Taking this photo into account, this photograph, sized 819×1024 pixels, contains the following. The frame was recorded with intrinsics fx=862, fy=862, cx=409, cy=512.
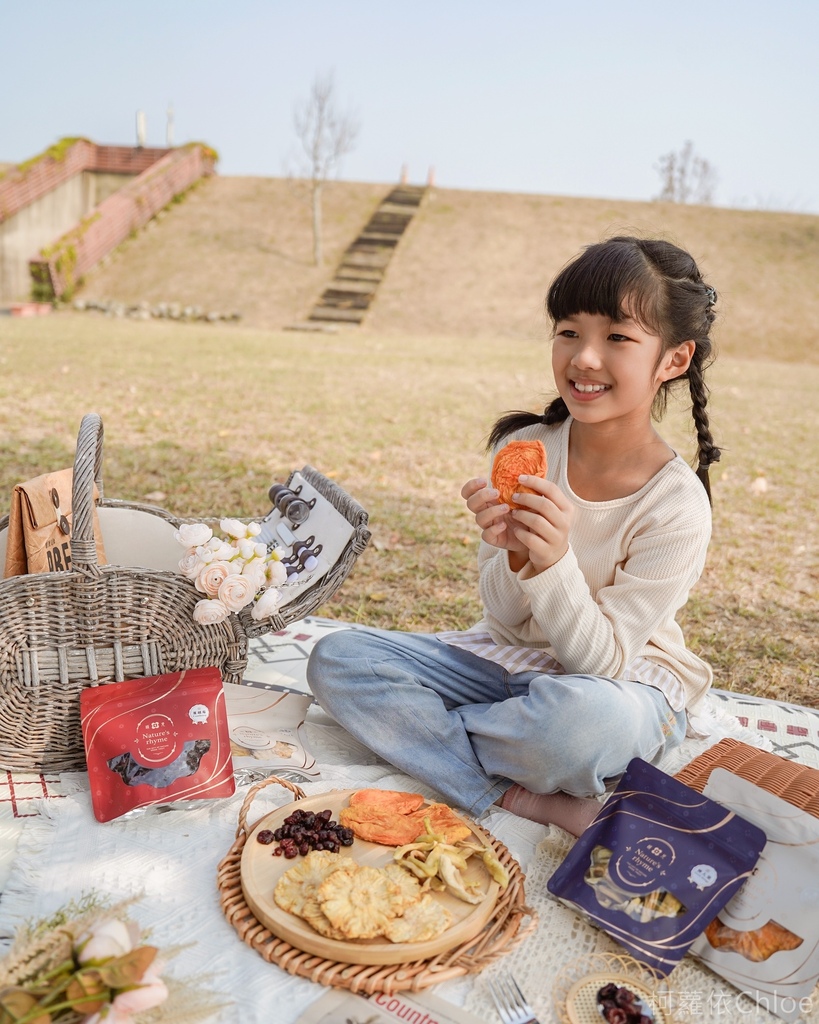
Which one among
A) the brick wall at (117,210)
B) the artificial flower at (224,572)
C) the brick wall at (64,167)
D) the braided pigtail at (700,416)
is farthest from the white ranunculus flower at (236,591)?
the brick wall at (64,167)

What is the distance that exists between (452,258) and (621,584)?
19.1 meters

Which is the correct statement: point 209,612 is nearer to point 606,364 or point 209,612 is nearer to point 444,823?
point 444,823

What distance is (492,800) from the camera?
2168 millimetres

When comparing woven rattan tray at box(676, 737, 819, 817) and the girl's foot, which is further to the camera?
the girl's foot

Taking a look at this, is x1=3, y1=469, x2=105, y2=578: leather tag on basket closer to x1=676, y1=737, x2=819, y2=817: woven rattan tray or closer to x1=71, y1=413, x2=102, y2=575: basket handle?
x1=71, y1=413, x2=102, y2=575: basket handle

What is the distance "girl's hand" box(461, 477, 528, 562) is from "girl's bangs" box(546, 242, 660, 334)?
1.74 ft

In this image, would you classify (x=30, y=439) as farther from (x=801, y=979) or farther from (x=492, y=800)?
(x=801, y=979)

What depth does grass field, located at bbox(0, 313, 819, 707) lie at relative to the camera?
3.72m

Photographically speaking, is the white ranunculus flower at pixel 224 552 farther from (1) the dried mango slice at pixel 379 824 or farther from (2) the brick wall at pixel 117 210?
(2) the brick wall at pixel 117 210

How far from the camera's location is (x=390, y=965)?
1.57 metres

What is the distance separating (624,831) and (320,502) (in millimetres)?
1360

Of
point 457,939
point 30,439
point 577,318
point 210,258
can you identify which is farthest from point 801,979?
point 210,258

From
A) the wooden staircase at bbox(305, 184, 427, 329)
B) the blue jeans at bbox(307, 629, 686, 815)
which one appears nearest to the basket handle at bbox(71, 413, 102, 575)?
the blue jeans at bbox(307, 629, 686, 815)

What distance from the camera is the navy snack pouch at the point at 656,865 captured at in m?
1.68
